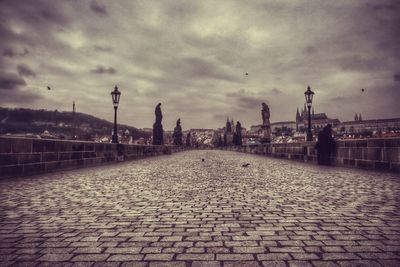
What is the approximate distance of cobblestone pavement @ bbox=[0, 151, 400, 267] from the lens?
7.86ft

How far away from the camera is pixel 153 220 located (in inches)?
141

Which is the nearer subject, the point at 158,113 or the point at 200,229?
→ the point at 200,229

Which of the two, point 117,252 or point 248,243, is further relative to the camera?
point 248,243

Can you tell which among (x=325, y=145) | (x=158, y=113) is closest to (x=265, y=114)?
(x=158, y=113)

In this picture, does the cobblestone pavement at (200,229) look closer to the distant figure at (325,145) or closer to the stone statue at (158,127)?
the distant figure at (325,145)

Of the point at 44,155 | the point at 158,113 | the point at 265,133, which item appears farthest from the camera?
the point at 158,113

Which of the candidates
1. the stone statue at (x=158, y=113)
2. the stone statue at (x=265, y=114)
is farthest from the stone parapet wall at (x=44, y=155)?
the stone statue at (x=265, y=114)

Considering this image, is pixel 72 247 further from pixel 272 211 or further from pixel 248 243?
pixel 272 211

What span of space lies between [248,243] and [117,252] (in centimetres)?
111

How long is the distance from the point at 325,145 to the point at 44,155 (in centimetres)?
1057

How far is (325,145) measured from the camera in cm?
1313

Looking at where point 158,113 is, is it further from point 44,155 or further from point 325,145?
point 44,155

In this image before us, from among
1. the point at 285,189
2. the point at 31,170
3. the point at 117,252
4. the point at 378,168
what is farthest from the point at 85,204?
the point at 378,168

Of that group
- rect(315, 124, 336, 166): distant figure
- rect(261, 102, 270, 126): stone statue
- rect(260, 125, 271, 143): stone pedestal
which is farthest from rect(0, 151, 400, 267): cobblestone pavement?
rect(261, 102, 270, 126): stone statue
